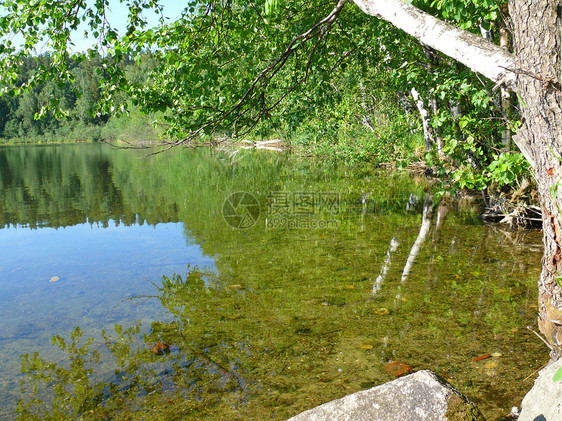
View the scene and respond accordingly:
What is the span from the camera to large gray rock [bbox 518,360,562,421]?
230 centimetres

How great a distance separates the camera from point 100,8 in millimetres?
5918

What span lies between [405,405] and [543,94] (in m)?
2.14

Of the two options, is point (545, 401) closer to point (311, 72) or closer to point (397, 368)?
point (397, 368)

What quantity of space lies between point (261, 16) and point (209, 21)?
79 cm

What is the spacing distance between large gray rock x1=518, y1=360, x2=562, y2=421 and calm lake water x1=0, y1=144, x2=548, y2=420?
66 centimetres

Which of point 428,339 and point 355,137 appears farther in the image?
point 355,137

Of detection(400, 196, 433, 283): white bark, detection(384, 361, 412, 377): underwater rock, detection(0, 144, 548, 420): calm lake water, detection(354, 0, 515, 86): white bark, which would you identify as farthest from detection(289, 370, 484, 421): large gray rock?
detection(400, 196, 433, 283): white bark

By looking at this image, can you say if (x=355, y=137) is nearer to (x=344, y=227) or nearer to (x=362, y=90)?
(x=362, y=90)

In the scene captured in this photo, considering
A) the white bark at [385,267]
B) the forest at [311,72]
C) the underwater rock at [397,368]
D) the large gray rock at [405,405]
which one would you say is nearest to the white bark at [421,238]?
the white bark at [385,267]

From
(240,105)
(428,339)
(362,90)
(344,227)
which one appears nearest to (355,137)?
(362,90)

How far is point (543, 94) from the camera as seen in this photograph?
Result: 9.12 feet

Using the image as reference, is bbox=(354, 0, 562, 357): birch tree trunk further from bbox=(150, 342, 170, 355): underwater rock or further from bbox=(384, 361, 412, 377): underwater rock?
bbox=(150, 342, 170, 355): underwater rock

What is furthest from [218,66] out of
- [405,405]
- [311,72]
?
[405,405]

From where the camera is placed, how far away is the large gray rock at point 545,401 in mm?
2301
